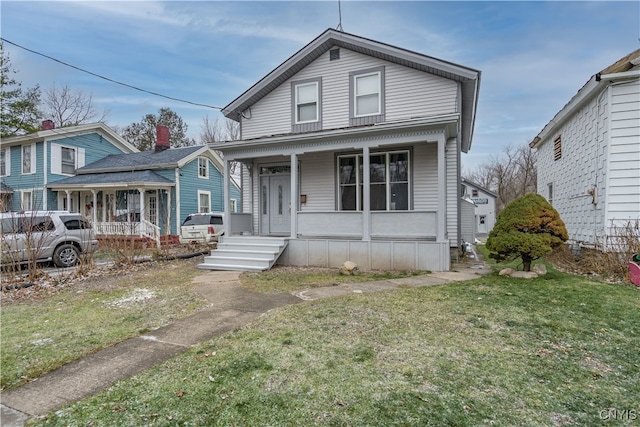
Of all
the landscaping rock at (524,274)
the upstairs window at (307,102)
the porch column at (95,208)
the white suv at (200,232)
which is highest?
the upstairs window at (307,102)

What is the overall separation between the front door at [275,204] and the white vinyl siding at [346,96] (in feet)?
6.01

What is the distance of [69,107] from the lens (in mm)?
28203

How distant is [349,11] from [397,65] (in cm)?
378

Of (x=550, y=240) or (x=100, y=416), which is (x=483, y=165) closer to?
(x=550, y=240)

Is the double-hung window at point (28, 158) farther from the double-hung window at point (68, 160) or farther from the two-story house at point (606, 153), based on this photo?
the two-story house at point (606, 153)

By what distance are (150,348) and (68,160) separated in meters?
20.8

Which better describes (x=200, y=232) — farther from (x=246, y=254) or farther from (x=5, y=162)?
(x=5, y=162)

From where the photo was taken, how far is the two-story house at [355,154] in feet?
28.4

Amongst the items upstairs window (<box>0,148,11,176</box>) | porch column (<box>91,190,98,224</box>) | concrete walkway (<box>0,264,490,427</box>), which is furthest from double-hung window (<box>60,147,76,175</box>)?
concrete walkway (<box>0,264,490,427</box>)

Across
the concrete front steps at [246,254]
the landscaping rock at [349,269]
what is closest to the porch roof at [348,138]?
the concrete front steps at [246,254]

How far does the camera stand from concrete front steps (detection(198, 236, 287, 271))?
29.7 feet

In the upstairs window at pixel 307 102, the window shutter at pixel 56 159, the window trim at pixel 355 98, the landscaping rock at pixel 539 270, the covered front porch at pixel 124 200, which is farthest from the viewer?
the window shutter at pixel 56 159

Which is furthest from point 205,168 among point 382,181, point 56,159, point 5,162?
point 382,181

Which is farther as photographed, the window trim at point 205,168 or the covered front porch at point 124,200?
the window trim at point 205,168
